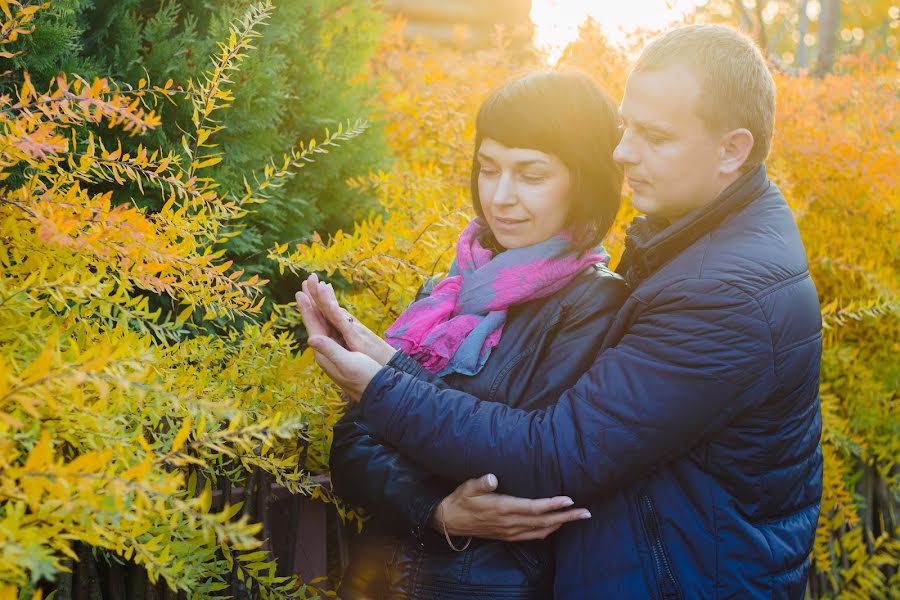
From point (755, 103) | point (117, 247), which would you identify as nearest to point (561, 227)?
point (755, 103)

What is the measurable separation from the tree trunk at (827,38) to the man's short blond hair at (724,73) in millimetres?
6222

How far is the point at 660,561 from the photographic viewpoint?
1.74 meters

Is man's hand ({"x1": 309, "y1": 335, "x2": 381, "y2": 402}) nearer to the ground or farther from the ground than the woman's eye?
nearer to the ground

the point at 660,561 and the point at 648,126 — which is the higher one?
the point at 648,126

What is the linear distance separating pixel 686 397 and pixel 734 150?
0.64 m

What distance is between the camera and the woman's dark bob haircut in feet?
6.92

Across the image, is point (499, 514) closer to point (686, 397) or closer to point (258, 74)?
point (686, 397)

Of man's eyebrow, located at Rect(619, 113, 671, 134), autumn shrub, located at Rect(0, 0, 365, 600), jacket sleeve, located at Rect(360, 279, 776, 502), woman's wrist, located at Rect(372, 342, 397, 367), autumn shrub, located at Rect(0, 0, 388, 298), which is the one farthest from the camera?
autumn shrub, located at Rect(0, 0, 388, 298)

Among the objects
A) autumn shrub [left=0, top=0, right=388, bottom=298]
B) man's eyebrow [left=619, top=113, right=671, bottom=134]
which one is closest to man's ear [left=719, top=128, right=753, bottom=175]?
man's eyebrow [left=619, top=113, right=671, bottom=134]

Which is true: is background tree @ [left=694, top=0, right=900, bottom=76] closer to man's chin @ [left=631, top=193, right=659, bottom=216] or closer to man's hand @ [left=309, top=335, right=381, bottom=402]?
man's chin @ [left=631, top=193, right=659, bottom=216]

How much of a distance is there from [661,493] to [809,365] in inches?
18.0

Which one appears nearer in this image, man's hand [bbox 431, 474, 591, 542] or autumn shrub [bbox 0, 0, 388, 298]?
man's hand [bbox 431, 474, 591, 542]

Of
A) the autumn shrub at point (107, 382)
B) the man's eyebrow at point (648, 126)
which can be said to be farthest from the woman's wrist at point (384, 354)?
the man's eyebrow at point (648, 126)

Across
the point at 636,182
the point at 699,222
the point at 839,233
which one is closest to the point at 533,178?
the point at 636,182
